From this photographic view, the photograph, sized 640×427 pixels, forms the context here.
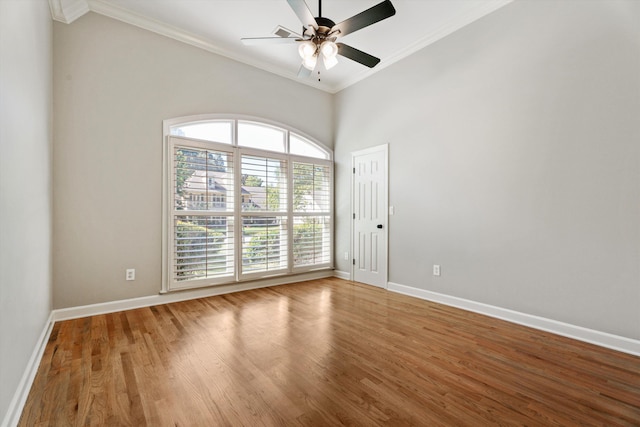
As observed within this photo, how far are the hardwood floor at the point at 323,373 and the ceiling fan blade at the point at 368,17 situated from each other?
271cm

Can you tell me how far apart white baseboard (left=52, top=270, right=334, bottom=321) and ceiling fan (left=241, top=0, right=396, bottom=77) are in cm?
302

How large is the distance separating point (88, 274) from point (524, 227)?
15.3 ft

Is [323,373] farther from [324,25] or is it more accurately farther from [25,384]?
[324,25]

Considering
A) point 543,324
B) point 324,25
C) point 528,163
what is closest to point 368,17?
point 324,25

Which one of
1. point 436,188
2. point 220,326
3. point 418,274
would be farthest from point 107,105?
point 418,274

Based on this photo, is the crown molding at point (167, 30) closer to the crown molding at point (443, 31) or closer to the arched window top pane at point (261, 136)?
the arched window top pane at point (261, 136)

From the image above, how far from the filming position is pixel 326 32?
259 centimetres

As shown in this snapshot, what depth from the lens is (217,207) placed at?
152 inches

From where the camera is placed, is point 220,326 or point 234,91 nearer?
point 220,326

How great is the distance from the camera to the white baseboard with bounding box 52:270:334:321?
3.00 meters

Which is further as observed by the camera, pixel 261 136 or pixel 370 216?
pixel 370 216

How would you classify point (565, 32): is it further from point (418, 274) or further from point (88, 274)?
point (88, 274)

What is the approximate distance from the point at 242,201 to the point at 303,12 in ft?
8.31

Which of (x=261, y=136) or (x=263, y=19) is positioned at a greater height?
(x=263, y=19)
